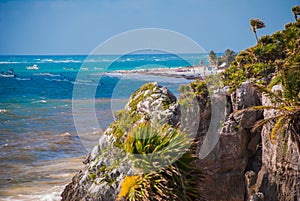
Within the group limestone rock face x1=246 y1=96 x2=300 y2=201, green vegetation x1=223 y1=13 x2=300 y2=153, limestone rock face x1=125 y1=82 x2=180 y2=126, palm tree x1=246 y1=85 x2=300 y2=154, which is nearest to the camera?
palm tree x1=246 y1=85 x2=300 y2=154

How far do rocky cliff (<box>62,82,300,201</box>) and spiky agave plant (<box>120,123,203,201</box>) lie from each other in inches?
120

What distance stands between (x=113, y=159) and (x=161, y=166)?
107 inches

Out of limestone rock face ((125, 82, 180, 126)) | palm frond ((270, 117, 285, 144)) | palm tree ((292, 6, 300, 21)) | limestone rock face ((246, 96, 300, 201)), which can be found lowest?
limestone rock face ((246, 96, 300, 201))

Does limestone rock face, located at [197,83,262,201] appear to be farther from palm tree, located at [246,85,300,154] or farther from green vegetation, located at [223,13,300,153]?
palm tree, located at [246,85,300,154]

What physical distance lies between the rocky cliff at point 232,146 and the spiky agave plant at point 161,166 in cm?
304

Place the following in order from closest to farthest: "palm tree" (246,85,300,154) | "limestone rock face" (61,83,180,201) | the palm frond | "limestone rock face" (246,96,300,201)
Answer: "limestone rock face" (61,83,180,201) < the palm frond < "palm tree" (246,85,300,154) < "limestone rock face" (246,96,300,201)

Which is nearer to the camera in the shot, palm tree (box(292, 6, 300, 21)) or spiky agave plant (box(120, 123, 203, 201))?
spiky agave plant (box(120, 123, 203, 201))

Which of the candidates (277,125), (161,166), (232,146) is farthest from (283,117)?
(161,166)

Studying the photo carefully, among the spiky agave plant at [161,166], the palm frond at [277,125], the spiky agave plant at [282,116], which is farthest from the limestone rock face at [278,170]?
the spiky agave plant at [161,166]

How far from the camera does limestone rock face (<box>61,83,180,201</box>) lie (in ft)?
44.6

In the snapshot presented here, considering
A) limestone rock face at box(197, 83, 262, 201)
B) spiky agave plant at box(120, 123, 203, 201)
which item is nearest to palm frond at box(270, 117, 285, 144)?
limestone rock face at box(197, 83, 262, 201)

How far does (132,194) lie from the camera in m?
11.7

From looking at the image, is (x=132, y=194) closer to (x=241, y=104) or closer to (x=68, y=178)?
(x=241, y=104)

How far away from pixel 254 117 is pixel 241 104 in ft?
2.44
